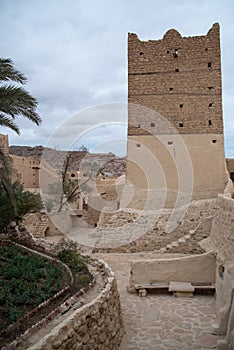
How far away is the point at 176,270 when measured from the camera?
9891mm

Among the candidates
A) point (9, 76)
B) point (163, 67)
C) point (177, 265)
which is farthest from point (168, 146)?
point (9, 76)

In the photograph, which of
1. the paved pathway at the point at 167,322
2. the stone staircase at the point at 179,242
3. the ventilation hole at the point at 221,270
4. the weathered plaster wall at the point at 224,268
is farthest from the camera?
the stone staircase at the point at 179,242

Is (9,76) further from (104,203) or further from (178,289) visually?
(104,203)

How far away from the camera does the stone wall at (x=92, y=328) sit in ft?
15.2

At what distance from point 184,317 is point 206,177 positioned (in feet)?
26.2

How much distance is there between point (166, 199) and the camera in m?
15.1

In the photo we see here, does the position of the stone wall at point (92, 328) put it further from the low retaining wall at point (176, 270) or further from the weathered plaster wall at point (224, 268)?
the low retaining wall at point (176, 270)

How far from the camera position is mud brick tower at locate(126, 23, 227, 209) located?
49.1ft

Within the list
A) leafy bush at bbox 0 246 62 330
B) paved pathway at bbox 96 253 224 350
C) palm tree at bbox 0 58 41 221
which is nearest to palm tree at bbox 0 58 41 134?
palm tree at bbox 0 58 41 221

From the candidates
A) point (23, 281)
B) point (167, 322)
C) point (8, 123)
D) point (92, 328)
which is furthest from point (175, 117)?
point (92, 328)

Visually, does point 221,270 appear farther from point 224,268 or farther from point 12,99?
point 12,99

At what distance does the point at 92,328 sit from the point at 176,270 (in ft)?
15.4

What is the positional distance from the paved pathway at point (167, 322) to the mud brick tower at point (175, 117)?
20.5 feet

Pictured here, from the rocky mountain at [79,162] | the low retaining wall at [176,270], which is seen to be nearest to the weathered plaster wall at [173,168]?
the low retaining wall at [176,270]
